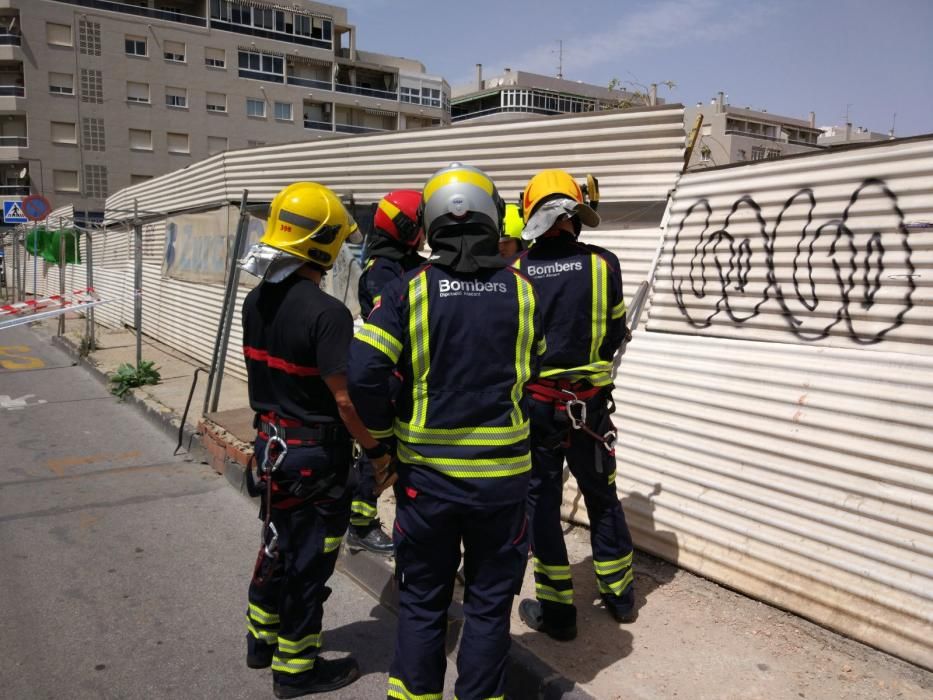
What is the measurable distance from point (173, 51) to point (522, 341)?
5430 cm

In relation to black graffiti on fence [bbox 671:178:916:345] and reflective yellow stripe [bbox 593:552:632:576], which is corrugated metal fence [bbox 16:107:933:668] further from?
reflective yellow stripe [bbox 593:552:632:576]

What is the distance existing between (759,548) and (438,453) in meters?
2.15

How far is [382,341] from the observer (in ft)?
8.36

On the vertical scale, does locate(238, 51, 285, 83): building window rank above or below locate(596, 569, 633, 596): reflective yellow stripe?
above

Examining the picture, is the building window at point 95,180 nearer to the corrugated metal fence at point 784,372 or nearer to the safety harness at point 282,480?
the corrugated metal fence at point 784,372

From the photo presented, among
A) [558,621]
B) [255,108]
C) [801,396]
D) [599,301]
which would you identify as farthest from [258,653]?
[255,108]

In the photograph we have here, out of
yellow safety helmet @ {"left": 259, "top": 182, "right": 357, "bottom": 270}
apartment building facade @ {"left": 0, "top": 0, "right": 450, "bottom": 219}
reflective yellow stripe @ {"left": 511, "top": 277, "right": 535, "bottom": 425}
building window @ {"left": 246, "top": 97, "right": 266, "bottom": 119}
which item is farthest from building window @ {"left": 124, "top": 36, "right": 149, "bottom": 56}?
reflective yellow stripe @ {"left": 511, "top": 277, "right": 535, "bottom": 425}

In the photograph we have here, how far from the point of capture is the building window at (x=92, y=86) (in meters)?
45.5

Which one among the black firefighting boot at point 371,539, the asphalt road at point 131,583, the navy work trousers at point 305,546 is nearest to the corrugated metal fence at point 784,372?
the black firefighting boot at point 371,539

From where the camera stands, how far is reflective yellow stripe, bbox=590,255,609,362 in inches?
135

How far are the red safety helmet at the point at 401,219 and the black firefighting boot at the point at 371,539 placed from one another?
1.87 m

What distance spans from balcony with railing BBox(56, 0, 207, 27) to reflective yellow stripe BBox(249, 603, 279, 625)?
5360 centimetres

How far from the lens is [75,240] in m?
16.6

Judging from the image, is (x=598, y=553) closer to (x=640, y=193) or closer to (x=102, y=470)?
(x=640, y=193)
